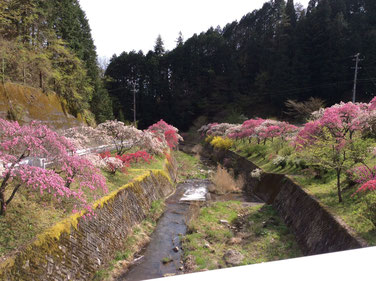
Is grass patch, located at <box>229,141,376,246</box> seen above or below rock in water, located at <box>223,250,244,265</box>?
above

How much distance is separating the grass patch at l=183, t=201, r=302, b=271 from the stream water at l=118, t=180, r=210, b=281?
17.9 inches

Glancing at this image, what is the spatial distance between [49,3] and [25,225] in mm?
17548

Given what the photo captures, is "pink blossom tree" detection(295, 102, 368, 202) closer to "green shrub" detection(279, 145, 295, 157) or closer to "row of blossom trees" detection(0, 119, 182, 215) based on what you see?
"green shrub" detection(279, 145, 295, 157)

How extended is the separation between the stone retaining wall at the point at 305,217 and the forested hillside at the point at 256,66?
1830 centimetres

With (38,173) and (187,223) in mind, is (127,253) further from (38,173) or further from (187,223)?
(38,173)

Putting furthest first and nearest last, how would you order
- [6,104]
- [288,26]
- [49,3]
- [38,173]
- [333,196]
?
[288,26] → [49,3] → [6,104] → [333,196] → [38,173]

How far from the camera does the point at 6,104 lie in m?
11.2

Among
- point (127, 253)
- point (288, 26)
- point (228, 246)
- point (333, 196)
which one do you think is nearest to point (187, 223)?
point (228, 246)

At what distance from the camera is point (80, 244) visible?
5973 mm

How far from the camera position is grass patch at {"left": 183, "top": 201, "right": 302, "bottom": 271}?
7.20 meters

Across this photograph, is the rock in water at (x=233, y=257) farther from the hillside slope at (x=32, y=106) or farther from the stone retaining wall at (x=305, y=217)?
the hillside slope at (x=32, y=106)

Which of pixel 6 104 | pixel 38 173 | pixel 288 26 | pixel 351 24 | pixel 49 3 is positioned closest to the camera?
pixel 38 173

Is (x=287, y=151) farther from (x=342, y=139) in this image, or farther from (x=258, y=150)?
(x=342, y=139)

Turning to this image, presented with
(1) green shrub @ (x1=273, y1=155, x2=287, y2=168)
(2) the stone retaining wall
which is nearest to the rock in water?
(2) the stone retaining wall
